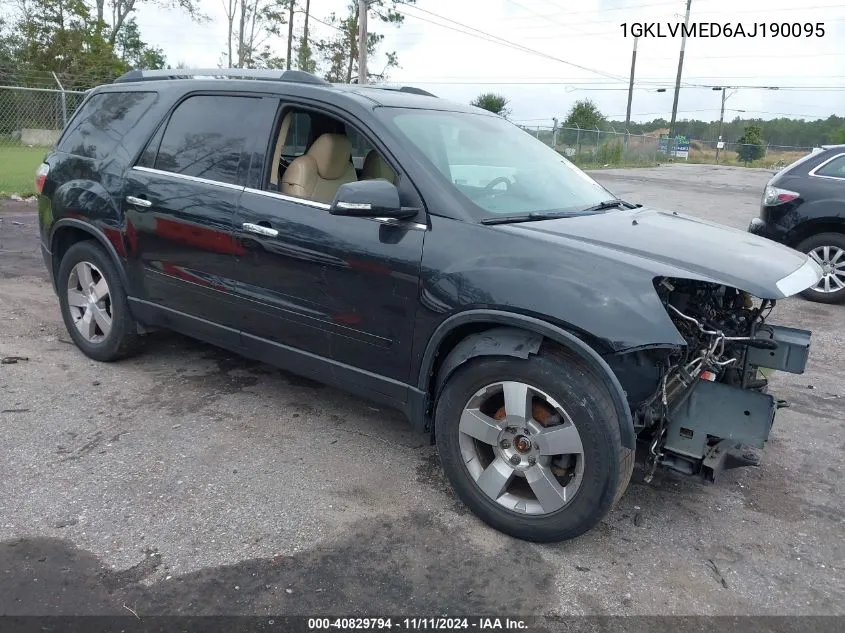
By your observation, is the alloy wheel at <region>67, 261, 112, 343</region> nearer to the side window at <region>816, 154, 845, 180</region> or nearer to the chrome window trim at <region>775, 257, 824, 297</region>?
the chrome window trim at <region>775, 257, 824, 297</region>

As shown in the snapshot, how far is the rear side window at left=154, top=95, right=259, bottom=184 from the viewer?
3965mm

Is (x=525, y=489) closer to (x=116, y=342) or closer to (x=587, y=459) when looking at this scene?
(x=587, y=459)

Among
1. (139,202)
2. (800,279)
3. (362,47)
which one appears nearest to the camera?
(800,279)

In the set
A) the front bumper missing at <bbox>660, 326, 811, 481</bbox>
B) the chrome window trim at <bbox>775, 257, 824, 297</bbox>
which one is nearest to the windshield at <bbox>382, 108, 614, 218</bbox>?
the chrome window trim at <bbox>775, 257, 824, 297</bbox>

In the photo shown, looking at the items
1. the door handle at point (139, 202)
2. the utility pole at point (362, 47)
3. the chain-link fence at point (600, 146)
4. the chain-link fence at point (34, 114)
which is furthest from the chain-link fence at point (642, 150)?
the door handle at point (139, 202)

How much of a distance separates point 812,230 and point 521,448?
238 inches

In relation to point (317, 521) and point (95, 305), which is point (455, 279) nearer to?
point (317, 521)

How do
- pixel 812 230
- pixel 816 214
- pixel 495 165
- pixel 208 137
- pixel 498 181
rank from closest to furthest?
1. pixel 498 181
2. pixel 495 165
3. pixel 208 137
4. pixel 816 214
5. pixel 812 230

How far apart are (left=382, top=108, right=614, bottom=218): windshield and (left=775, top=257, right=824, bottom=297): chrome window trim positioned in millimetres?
1085

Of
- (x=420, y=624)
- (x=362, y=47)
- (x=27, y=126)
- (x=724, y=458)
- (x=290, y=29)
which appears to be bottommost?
(x=420, y=624)

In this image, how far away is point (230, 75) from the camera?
4.34 meters

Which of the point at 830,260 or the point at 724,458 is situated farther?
the point at 830,260

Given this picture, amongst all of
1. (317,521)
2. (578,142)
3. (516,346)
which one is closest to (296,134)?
(516,346)

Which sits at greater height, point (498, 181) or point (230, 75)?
point (230, 75)
